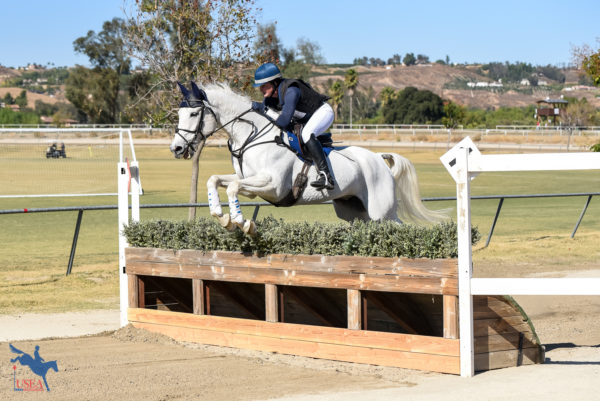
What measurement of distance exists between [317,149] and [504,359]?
246 centimetres

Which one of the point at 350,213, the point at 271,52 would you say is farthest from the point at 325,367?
the point at 271,52

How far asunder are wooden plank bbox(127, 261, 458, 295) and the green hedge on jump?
177 mm

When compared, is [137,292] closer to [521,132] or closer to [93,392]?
[93,392]

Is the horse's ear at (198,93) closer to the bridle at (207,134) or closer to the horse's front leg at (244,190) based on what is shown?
the bridle at (207,134)

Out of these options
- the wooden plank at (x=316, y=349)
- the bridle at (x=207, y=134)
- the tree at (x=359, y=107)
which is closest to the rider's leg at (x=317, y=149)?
the bridle at (x=207, y=134)

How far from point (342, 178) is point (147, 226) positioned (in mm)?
1863

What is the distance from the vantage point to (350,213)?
7945mm

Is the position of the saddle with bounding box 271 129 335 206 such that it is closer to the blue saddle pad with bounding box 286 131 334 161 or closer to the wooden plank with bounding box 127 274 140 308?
the blue saddle pad with bounding box 286 131 334 161

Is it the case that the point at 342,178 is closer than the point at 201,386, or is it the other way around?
the point at 201,386

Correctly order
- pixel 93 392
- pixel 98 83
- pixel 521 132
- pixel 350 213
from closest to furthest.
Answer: pixel 93 392
pixel 350 213
pixel 521 132
pixel 98 83

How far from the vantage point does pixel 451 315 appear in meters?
5.51

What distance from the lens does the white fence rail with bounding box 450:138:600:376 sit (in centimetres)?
523

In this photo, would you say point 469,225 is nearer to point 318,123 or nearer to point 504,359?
point 504,359

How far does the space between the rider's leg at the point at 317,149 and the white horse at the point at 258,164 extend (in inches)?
2.9
